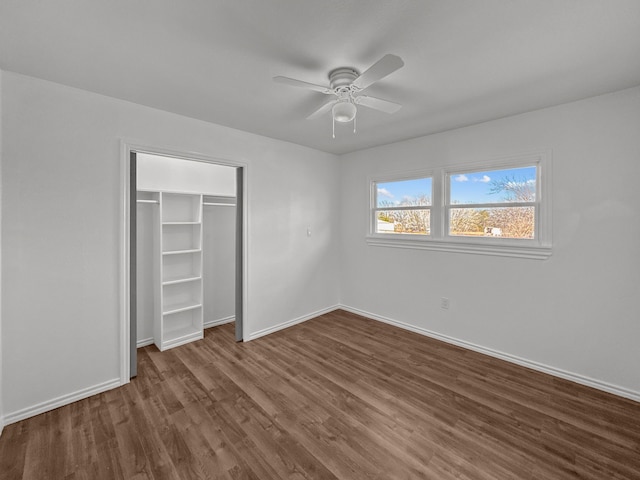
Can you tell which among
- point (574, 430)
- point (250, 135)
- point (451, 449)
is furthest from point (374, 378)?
point (250, 135)

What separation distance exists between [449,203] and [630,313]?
1873 mm

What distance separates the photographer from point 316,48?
1.76 meters

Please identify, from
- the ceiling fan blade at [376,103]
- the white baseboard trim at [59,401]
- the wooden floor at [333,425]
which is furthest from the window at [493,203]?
the white baseboard trim at [59,401]

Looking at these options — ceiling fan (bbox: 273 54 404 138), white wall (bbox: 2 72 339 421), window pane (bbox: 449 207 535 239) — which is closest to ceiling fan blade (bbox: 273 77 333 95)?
ceiling fan (bbox: 273 54 404 138)

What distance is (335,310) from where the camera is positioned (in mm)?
4734

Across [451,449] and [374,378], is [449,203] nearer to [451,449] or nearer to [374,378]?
[374,378]

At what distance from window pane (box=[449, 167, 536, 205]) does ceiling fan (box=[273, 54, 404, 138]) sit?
1658 millimetres

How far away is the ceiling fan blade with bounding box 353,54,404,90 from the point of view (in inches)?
59.9

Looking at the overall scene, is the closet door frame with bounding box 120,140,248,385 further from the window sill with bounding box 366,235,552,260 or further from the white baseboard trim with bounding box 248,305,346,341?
the window sill with bounding box 366,235,552,260

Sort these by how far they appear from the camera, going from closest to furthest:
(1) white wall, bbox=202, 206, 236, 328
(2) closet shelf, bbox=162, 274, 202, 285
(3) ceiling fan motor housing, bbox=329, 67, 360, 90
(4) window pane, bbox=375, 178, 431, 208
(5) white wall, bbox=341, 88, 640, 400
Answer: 1. (3) ceiling fan motor housing, bbox=329, 67, 360, 90
2. (5) white wall, bbox=341, 88, 640, 400
3. (2) closet shelf, bbox=162, 274, 202, 285
4. (4) window pane, bbox=375, 178, 431, 208
5. (1) white wall, bbox=202, 206, 236, 328

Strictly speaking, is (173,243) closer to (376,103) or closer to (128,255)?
(128,255)

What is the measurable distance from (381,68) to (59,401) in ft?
11.2

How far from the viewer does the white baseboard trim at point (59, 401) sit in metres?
2.10

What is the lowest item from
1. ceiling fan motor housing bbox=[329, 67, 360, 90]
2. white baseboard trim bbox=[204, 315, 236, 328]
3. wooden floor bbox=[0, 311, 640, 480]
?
wooden floor bbox=[0, 311, 640, 480]
